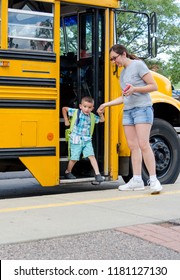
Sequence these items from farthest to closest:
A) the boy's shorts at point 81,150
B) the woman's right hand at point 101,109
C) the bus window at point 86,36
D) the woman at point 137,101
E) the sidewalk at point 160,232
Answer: the bus window at point 86,36
the boy's shorts at point 81,150
the woman's right hand at point 101,109
the woman at point 137,101
the sidewalk at point 160,232

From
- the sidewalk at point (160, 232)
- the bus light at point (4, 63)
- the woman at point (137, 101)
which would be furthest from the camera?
the woman at point (137, 101)

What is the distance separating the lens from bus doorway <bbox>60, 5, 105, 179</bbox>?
7.32 m

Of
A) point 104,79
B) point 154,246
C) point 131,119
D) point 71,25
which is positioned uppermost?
point 71,25

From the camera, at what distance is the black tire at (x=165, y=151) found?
25.7ft

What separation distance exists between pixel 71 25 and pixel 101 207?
9.23ft

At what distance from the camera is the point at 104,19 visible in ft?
24.1

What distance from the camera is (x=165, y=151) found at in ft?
26.1

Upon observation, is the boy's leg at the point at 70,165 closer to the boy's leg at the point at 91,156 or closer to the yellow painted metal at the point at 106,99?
the boy's leg at the point at 91,156

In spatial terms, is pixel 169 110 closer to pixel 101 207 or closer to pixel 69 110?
pixel 69 110

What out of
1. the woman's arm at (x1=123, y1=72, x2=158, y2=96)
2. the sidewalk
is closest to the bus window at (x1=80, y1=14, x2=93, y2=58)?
the woman's arm at (x1=123, y1=72, x2=158, y2=96)

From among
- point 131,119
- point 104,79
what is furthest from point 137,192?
point 104,79

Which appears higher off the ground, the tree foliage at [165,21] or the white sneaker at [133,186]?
the tree foliage at [165,21]

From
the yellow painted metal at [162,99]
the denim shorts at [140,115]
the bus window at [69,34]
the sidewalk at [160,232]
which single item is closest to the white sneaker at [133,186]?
the denim shorts at [140,115]

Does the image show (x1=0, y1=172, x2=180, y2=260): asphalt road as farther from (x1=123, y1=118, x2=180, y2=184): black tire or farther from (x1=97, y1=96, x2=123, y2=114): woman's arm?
(x1=97, y1=96, x2=123, y2=114): woman's arm
